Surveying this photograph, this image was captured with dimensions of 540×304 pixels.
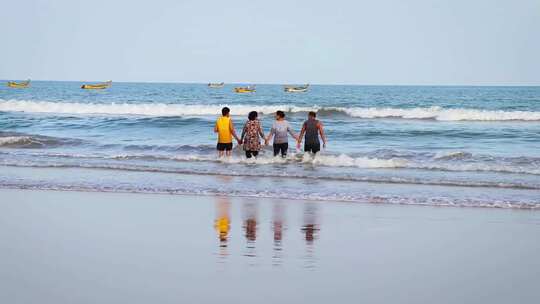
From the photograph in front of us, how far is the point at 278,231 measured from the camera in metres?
8.78

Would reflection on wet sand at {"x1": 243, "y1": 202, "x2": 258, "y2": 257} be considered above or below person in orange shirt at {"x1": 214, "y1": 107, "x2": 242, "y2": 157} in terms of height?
below

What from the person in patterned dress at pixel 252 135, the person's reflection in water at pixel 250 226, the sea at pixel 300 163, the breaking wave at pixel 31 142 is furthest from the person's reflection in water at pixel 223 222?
the breaking wave at pixel 31 142

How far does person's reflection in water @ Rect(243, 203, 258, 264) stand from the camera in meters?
7.61

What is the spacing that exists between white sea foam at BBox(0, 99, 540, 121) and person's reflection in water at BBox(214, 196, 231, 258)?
27.8m

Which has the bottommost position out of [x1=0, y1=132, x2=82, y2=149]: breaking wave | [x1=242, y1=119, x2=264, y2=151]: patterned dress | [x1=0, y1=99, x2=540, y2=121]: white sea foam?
[x1=0, y1=132, x2=82, y2=149]: breaking wave

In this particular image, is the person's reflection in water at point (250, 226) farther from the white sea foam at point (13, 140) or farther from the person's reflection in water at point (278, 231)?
the white sea foam at point (13, 140)

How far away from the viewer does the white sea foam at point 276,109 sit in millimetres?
37844

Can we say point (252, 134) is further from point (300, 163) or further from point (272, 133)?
point (300, 163)

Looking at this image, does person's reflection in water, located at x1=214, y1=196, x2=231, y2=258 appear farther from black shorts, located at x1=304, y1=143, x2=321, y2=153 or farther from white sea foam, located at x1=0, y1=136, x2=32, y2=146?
white sea foam, located at x1=0, y1=136, x2=32, y2=146

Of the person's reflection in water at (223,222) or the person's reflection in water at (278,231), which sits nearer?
A: the person's reflection in water at (278,231)

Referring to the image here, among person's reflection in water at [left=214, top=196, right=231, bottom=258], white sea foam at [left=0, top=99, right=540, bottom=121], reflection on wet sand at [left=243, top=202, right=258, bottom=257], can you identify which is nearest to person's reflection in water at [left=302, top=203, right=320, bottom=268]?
reflection on wet sand at [left=243, top=202, right=258, bottom=257]

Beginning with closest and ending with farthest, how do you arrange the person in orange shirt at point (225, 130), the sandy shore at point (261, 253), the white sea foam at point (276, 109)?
the sandy shore at point (261, 253) < the person in orange shirt at point (225, 130) < the white sea foam at point (276, 109)

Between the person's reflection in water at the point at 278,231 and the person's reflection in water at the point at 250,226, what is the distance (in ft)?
0.79

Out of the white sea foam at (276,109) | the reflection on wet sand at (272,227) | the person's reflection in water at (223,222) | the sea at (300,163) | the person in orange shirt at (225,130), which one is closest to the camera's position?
the reflection on wet sand at (272,227)
